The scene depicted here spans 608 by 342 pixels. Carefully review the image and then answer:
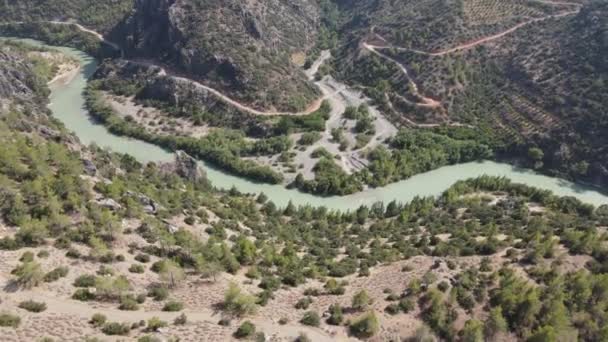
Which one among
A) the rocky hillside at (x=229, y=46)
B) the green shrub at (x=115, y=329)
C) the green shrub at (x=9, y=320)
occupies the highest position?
the rocky hillside at (x=229, y=46)

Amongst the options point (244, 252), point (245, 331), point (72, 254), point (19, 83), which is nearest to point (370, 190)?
point (244, 252)

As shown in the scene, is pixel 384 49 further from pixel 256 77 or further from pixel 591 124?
pixel 591 124

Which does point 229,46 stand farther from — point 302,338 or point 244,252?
point 302,338

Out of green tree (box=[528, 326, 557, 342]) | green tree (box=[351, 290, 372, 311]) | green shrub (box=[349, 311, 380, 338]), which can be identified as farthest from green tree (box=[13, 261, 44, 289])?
green tree (box=[528, 326, 557, 342])

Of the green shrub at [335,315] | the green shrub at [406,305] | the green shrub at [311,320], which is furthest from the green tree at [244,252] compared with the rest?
the green shrub at [406,305]

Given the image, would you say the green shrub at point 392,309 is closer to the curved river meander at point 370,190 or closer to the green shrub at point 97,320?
the green shrub at point 97,320

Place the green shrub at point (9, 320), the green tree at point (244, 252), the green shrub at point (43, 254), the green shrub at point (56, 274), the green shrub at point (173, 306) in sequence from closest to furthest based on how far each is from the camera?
the green shrub at point (9, 320)
the green shrub at point (56, 274)
the green shrub at point (173, 306)
the green shrub at point (43, 254)
the green tree at point (244, 252)
